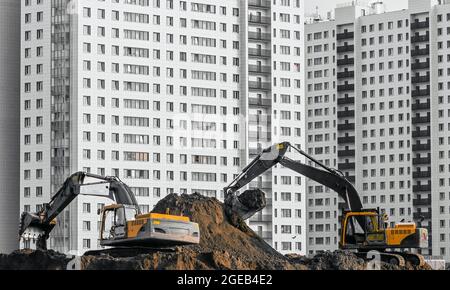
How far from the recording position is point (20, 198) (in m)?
124

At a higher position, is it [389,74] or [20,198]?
[389,74]

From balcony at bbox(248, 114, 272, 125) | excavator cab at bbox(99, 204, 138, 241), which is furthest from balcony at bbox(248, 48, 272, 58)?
excavator cab at bbox(99, 204, 138, 241)

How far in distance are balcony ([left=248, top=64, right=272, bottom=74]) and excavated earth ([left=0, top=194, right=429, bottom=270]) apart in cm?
6110

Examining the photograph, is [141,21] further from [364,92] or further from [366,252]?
[366,252]

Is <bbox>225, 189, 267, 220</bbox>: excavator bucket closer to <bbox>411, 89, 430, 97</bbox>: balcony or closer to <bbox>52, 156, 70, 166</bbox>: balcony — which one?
<bbox>52, 156, 70, 166</bbox>: balcony

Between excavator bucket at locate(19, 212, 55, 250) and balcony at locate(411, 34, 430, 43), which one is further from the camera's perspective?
balcony at locate(411, 34, 430, 43)

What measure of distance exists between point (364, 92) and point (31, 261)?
382ft

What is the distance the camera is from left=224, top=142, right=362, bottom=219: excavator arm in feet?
230

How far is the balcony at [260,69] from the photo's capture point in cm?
13925

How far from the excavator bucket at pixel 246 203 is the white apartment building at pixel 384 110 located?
3712 inches
